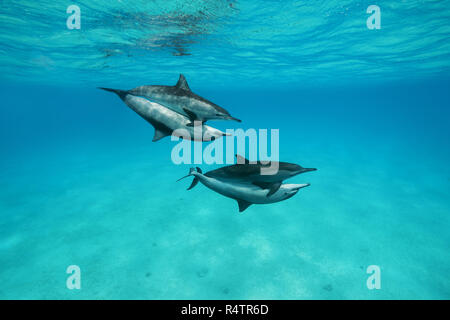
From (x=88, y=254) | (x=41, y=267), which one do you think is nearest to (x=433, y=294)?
(x=88, y=254)

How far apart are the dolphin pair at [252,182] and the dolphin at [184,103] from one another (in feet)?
2.76

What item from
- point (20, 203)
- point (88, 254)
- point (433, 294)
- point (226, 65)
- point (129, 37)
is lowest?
point (433, 294)

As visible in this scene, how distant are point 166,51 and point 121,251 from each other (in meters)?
15.8

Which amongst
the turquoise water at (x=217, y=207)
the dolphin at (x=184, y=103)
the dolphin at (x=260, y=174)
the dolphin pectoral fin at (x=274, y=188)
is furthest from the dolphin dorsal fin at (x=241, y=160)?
the turquoise water at (x=217, y=207)

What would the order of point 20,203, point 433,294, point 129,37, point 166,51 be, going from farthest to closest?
point 166,51
point 129,37
point 20,203
point 433,294

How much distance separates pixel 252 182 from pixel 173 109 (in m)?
1.30

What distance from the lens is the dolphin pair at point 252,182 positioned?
8.64ft

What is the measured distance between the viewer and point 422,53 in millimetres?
19234

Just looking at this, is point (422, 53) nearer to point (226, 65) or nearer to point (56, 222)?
point (226, 65)

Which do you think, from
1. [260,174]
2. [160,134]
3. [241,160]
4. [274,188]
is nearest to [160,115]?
[160,134]

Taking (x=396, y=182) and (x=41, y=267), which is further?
(x=396, y=182)

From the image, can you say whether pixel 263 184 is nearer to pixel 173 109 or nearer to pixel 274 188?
pixel 274 188

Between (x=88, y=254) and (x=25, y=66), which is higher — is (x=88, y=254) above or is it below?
below
